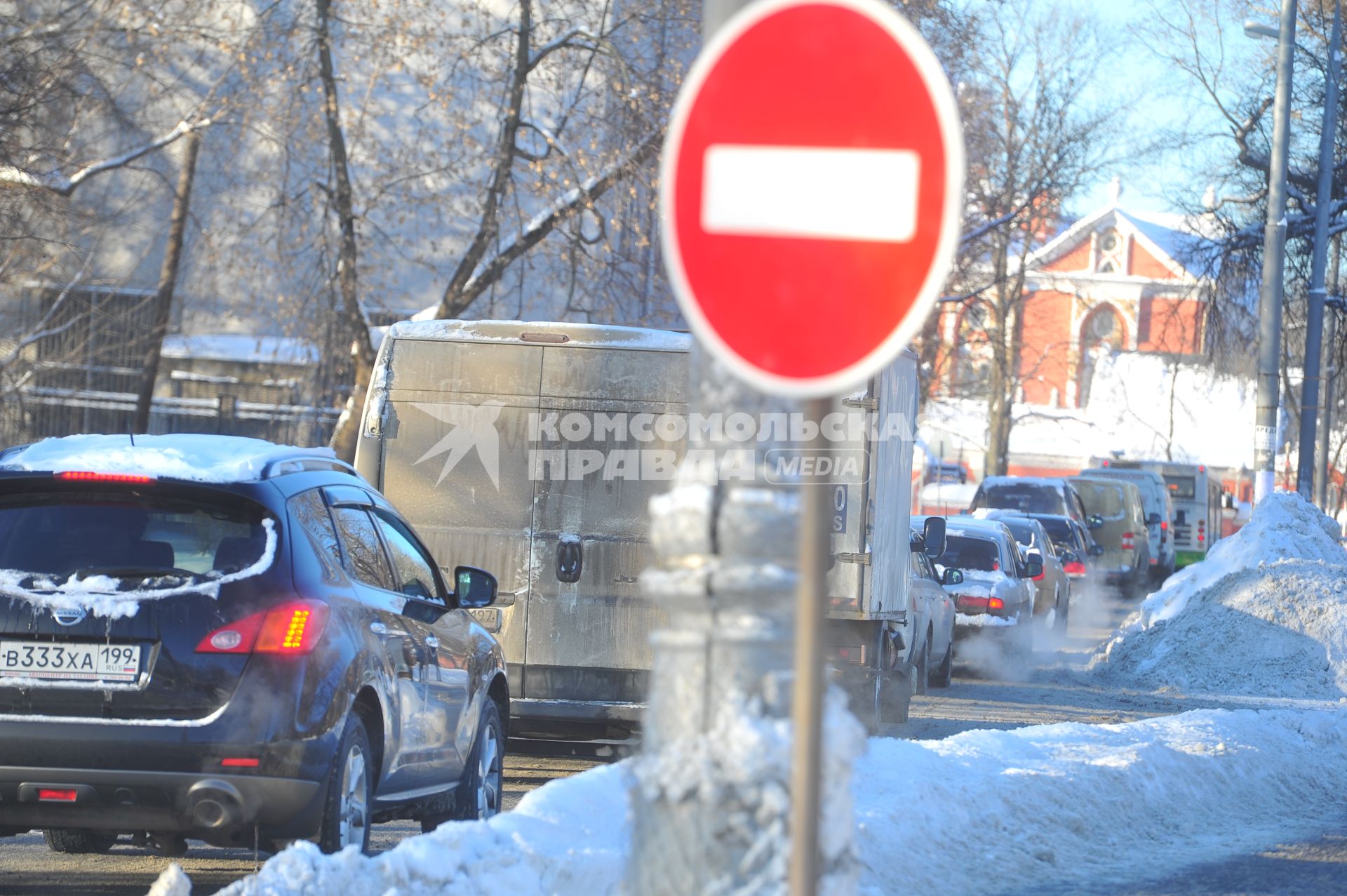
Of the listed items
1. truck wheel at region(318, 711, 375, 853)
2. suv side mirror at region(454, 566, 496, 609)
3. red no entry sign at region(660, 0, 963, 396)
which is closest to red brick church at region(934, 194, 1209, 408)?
suv side mirror at region(454, 566, 496, 609)

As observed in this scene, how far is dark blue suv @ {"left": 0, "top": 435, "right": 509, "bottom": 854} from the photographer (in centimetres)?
570

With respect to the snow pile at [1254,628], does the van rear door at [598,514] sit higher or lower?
higher

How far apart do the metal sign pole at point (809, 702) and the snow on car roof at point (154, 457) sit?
3543mm

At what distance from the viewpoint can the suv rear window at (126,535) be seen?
19.5ft

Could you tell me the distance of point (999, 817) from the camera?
24.5 ft

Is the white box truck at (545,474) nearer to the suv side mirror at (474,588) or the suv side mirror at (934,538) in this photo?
the suv side mirror at (474,588)

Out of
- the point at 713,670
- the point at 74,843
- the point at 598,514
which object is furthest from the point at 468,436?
the point at 713,670

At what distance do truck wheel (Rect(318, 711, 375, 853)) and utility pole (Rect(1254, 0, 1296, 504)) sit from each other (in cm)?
1647

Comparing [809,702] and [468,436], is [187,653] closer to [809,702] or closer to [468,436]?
[809,702]

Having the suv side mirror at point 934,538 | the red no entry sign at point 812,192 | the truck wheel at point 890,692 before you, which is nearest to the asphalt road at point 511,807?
the truck wheel at point 890,692

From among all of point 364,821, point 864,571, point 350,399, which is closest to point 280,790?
point 364,821

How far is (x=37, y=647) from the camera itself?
574 centimetres

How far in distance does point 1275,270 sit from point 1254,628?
5.36 meters

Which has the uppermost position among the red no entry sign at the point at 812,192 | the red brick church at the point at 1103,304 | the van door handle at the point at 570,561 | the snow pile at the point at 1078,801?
the red brick church at the point at 1103,304
